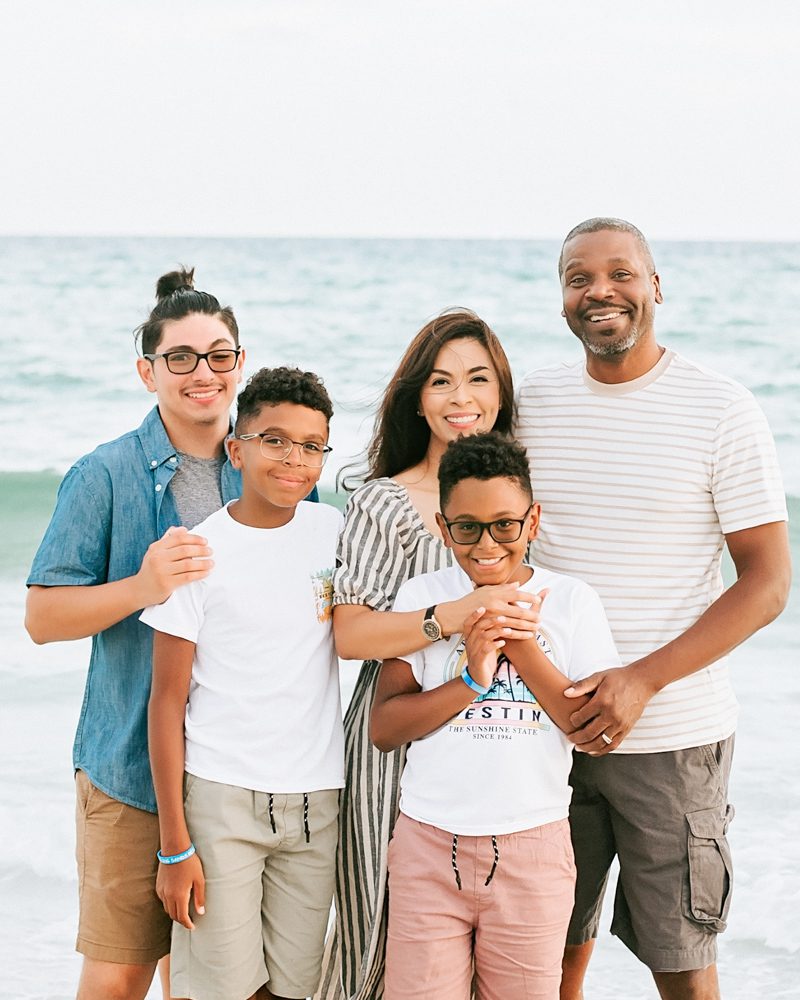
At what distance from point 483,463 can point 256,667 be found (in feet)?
2.16

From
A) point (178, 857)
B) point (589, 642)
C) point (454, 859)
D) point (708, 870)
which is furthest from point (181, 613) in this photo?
point (708, 870)

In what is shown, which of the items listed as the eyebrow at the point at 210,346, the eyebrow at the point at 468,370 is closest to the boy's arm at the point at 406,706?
the eyebrow at the point at 468,370

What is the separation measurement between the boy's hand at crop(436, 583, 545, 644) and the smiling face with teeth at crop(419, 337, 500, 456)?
1.71 feet

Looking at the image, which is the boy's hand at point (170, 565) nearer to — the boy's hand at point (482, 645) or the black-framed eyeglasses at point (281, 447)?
the black-framed eyeglasses at point (281, 447)

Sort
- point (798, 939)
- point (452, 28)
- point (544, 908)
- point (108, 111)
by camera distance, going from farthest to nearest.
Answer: point (108, 111), point (452, 28), point (798, 939), point (544, 908)

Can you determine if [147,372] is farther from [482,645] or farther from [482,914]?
[482,914]

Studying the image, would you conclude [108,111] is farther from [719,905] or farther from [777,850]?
[719,905]

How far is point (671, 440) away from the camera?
2.77 metres

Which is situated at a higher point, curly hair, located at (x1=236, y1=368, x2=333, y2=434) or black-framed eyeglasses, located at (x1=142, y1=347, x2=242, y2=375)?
black-framed eyeglasses, located at (x1=142, y1=347, x2=242, y2=375)

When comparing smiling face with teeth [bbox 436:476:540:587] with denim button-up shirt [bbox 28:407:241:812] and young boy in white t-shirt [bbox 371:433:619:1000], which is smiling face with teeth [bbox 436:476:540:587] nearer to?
young boy in white t-shirt [bbox 371:433:619:1000]

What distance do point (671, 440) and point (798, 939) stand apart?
240cm

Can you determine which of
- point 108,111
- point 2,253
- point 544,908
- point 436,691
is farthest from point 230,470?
point 2,253

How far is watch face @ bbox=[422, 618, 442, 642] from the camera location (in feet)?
8.03

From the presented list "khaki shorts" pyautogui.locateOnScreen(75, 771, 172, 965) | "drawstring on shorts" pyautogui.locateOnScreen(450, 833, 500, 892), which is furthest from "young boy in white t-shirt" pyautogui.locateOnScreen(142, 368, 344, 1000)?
"drawstring on shorts" pyautogui.locateOnScreen(450, 833, 500, 892)
